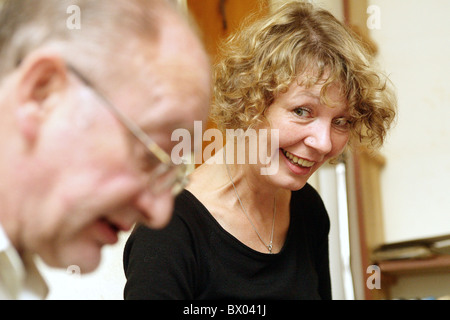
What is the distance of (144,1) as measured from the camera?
559mm

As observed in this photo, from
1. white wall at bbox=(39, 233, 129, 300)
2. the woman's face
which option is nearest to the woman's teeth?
the woman's face

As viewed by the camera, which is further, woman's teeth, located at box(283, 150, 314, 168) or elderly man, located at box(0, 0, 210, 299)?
woman's teeth, located at box(283, 150, 314, 168)

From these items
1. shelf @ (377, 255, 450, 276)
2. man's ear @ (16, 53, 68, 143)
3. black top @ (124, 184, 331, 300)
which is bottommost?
shelf @ (377, 255, 450, 276)

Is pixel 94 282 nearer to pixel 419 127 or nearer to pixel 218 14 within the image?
pixel 218 14

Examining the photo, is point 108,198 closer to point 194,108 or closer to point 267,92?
point 194,108

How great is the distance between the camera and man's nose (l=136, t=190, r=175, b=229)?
1.82 ft

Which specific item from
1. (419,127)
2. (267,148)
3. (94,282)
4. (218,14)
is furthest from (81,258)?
(419,127)

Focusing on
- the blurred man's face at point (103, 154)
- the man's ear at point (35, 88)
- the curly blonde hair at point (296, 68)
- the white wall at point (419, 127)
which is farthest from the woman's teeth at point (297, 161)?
the white wall at point (419, 127)

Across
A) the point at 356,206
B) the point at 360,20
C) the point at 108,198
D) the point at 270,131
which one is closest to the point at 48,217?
the point at 108,198

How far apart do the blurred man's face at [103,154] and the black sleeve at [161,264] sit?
47 cm

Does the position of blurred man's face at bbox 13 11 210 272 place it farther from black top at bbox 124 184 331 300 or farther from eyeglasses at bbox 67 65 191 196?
black top at bbox 124 184 331 300

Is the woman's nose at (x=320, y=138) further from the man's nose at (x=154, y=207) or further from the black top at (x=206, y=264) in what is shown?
the man's nose at (x=154, y=207)

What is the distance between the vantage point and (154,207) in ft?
1.84

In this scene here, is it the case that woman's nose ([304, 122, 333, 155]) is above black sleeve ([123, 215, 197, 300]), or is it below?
above
